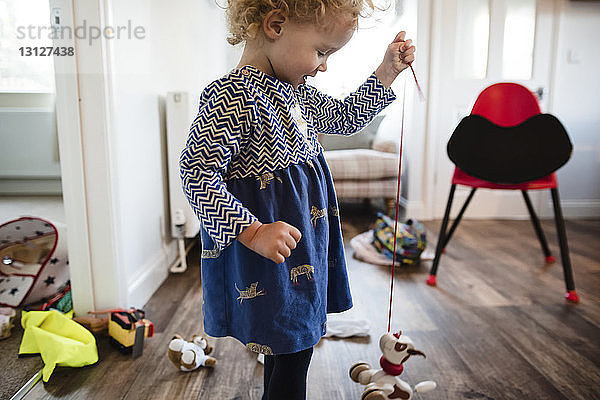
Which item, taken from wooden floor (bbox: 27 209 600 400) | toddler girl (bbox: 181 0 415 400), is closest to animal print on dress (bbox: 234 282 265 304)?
toddler girl (bbox: 181 0 415 400)

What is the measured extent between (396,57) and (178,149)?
1.37 meters

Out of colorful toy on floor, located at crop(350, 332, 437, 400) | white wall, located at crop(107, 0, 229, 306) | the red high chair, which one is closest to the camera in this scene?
colorful toy on floor, located at crop(350, 332, 437, 400)

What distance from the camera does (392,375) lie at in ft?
3.81

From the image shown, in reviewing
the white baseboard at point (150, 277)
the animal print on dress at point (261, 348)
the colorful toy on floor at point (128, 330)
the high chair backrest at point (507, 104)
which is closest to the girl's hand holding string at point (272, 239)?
the animal print on dress at point (261, 348)

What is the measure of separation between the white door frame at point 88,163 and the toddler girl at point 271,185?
2.51 ft

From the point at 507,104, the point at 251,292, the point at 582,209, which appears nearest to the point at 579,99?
the point at 582,209

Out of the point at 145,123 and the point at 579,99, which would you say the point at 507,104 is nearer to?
the point at 145,123

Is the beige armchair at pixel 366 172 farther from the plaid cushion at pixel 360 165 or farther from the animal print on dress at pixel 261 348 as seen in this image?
the animal print on dress at pixel 261 348

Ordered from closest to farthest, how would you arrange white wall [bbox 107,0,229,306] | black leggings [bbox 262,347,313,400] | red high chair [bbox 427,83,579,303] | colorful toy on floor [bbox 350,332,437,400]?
black leggings [bbox 262,347,313,400]
colorful toy on floor [bbox 350,332,437,400]
white wall [bbox 107,0,229,306]
red high chair [bbox 427,83,579,303]

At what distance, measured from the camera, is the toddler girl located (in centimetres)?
76

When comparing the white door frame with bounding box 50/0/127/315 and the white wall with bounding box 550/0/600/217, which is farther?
the white wall with bounding box 550/0/600/217

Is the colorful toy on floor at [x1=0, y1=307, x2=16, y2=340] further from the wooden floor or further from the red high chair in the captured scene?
the red high chair

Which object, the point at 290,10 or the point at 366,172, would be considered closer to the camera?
the point at 290,10

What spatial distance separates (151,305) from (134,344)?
40cm
